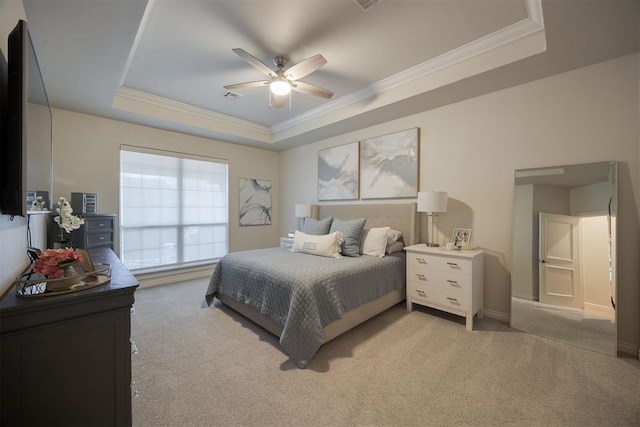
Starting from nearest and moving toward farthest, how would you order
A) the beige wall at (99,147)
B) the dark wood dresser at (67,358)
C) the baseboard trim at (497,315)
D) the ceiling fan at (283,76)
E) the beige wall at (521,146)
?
1. the dark wood dresser at (67,358)
2. the beige wall at (521,146)
3. the ceiling fan at (283,76)
4. the baseboard trim at (497,315)
5. the beige wall at (99,147)

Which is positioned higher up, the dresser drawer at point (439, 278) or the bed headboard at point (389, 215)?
the bed headboard at point (389, 215)

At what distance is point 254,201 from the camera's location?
17.0 feet

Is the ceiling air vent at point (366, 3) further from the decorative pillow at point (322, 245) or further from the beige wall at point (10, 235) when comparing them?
the decorative pillow at point (322, 245)

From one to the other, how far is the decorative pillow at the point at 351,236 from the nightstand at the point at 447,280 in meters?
0.64

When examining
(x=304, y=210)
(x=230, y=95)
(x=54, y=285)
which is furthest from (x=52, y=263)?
(x=304, y=210)

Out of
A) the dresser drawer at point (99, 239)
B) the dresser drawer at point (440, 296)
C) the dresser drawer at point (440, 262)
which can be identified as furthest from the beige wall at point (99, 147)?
the dresser drawer at point (440, 296)

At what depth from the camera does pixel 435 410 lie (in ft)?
5.02

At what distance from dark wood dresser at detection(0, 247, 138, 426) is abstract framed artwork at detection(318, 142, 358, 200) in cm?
340

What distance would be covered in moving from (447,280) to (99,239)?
4118mm

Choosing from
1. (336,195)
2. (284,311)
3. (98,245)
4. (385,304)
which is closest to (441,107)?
(336,195)

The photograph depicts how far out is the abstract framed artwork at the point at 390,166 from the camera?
11.3ft

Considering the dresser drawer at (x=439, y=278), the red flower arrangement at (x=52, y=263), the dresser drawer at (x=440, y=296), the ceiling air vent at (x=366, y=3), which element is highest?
the ceiling air vent at (x=366, y=3)

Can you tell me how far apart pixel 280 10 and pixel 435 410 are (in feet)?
9.88

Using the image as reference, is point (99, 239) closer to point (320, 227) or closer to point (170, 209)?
point (170, 209)
